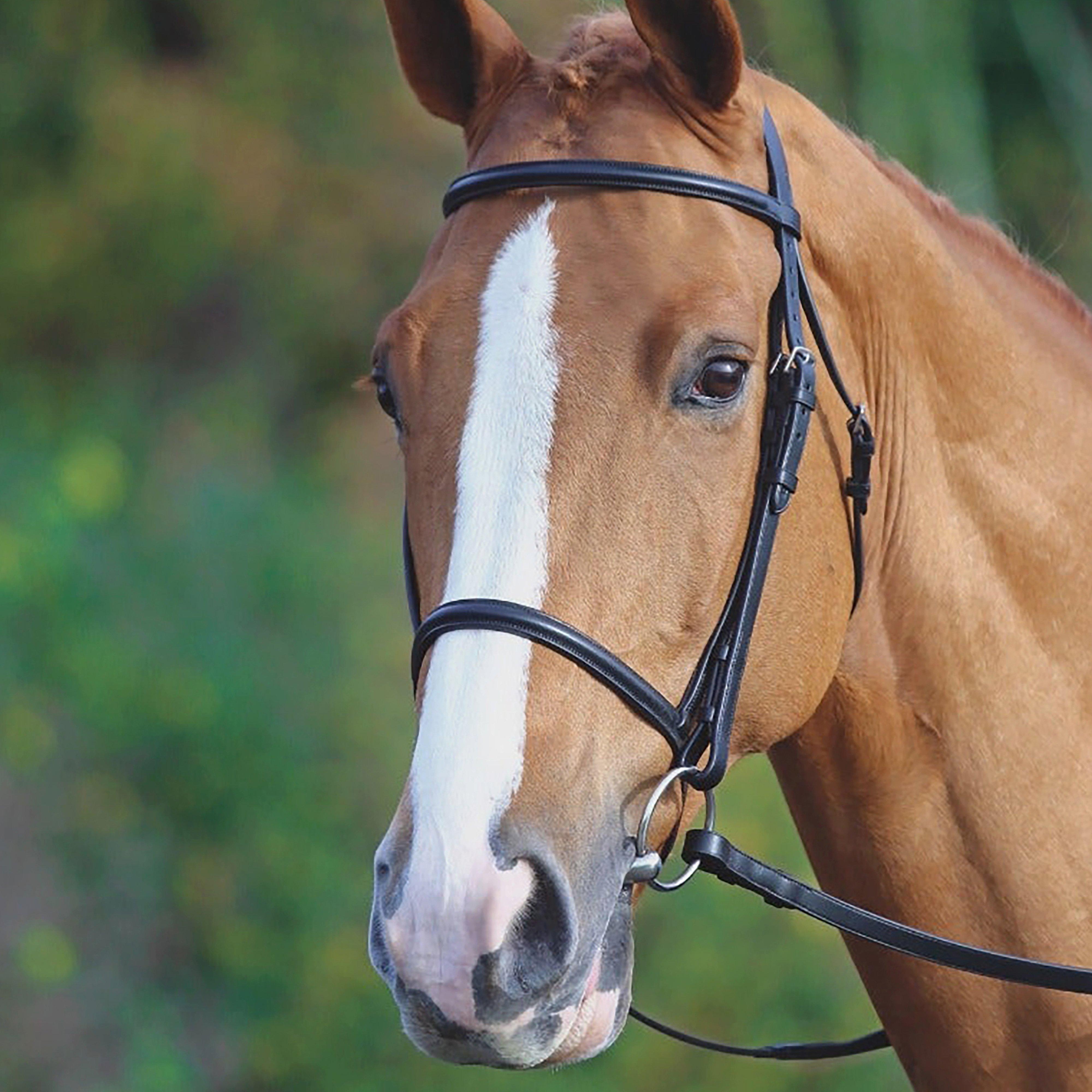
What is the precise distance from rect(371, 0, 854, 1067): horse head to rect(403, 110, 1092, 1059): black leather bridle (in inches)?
0.8

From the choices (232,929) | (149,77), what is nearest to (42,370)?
(149,77)

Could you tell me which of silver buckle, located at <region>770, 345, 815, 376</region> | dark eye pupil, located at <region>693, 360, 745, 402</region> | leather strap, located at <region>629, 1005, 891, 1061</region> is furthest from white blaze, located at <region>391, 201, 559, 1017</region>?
leather strap, located at <region>629, 1005, 891, 1061</region>

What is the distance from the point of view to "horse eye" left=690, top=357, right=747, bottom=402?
2.32 meters

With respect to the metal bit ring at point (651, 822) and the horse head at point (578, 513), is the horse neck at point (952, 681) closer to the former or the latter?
the horse head at point (578, 513)

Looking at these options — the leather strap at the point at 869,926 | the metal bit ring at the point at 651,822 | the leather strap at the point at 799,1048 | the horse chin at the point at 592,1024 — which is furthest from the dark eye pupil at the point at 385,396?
the leather strap at the point at 799,1048

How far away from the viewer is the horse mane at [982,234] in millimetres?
2832

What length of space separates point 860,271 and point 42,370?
947 centimetres

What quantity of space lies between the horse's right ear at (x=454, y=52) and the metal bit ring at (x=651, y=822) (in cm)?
120

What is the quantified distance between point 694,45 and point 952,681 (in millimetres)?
1098

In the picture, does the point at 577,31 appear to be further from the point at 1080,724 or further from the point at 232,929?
the point at 232,929

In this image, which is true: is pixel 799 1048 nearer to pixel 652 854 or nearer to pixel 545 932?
pixel 652 854

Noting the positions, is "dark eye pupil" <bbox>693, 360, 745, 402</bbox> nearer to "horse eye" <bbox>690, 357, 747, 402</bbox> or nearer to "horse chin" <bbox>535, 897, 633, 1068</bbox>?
"horse eye" <bbox>690, 357, 747, 402</bbox>

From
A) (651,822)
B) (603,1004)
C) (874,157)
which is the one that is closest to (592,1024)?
(603,1004)

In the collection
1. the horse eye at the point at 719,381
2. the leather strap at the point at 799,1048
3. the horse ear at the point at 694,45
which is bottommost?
the leather strap at the point at 799,1048
